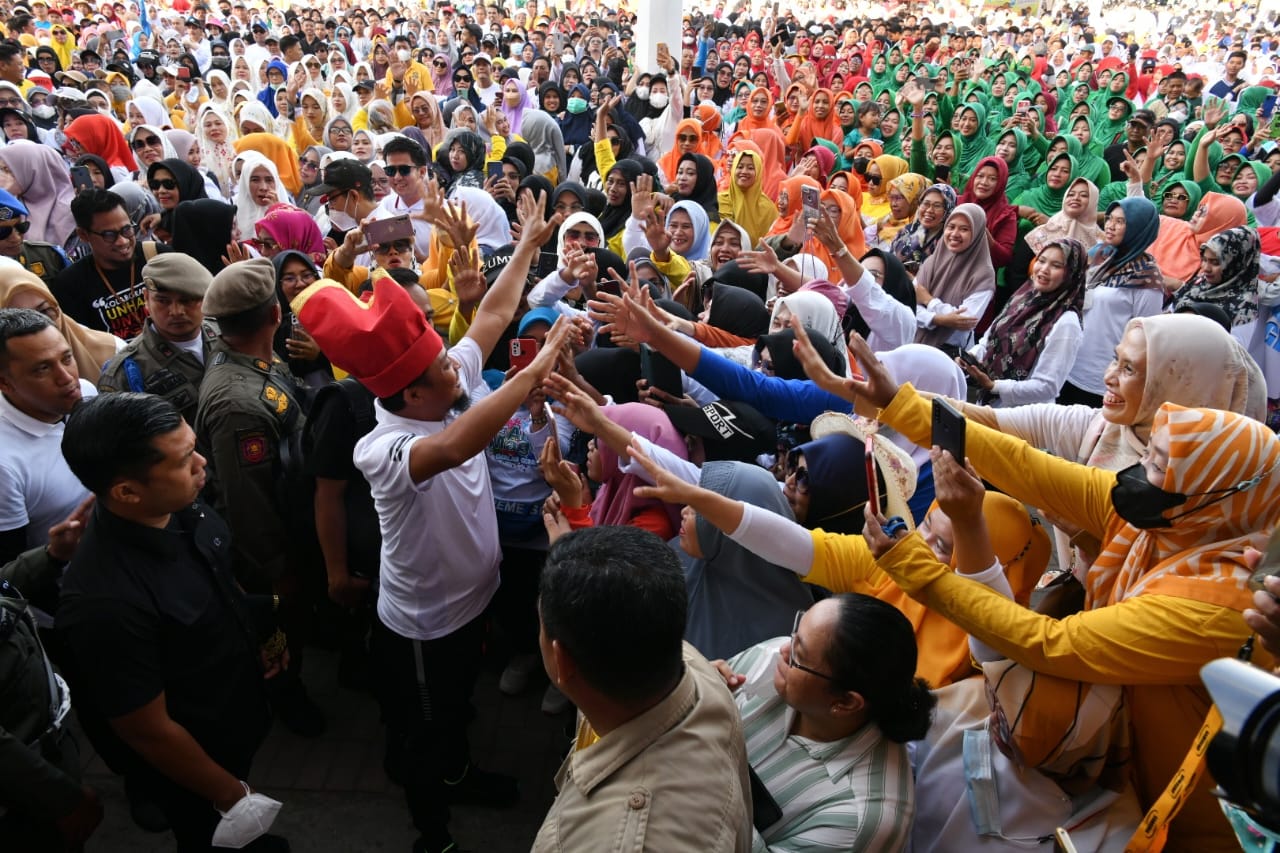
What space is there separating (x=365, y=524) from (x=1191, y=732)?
2299mm

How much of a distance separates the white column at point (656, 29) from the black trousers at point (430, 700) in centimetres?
1201

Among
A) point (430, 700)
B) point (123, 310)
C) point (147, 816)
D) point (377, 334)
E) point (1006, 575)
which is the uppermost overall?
point (377, 334)

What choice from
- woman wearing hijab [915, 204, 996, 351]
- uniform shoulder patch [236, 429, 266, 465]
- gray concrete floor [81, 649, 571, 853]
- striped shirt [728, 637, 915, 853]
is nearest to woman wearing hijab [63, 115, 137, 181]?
uniform shoulder patch [236, 429, 266, 465]

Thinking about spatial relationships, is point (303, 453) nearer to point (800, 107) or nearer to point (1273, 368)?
point (1273, 368)

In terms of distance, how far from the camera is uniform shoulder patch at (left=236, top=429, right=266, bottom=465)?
251cm

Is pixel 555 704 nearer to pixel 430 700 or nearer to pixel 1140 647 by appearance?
pixel 430 700

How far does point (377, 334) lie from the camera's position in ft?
6.32

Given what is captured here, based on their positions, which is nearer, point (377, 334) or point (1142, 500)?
point (1142, 500)

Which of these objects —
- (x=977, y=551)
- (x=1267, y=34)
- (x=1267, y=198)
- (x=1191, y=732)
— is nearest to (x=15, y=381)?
(x=977, y=551)

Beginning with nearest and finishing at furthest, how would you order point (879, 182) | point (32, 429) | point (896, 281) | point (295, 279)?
point (32, 429), point (295, 279), point (896, 281), point (879, 182)

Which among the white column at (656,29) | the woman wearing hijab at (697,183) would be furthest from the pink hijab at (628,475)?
the white column at (656,29)

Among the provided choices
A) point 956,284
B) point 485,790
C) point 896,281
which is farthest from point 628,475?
point 956,284

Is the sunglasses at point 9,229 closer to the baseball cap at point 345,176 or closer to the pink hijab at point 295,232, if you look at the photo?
the pink hijab at point 295,232

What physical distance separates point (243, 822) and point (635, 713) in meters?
1.25
